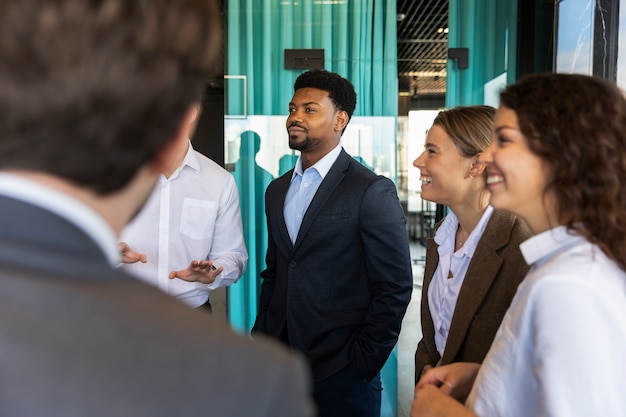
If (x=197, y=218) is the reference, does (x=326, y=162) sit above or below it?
above

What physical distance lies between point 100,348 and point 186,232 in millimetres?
2101

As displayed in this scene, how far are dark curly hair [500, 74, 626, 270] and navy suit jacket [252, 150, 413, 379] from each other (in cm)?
125

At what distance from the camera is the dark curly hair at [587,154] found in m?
1.16

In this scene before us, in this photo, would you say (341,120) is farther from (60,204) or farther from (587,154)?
(60,204)

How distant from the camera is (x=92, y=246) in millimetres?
546

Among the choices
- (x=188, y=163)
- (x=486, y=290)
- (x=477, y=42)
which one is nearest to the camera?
(x=486, y=290)

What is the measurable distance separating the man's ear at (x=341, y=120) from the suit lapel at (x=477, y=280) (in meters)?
1.22

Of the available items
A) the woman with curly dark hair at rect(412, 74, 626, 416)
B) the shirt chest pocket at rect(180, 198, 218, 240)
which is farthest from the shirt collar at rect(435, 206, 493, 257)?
the shirt chest pocket at rect(180, 198, 218, 240)

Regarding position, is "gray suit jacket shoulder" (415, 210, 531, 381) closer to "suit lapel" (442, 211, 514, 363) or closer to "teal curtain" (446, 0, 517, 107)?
"suit lapel" (442, 211, 514, 363)

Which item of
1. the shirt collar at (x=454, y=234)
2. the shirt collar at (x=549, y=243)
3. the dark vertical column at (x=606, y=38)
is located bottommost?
the shirt collar at (x=454, y=234)

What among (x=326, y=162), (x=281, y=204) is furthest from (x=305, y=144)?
(x=281, y=204)

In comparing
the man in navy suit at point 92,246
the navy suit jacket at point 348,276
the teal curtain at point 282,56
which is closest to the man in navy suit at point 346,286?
the navy suit jacket at point 348,276

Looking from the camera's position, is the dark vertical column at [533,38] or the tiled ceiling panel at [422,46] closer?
the dark vertical column at [533,38]

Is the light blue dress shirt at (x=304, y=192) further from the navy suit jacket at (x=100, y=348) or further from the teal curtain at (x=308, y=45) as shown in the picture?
the navy suit jacket at (x=100, y=348)
